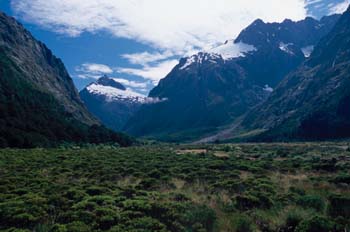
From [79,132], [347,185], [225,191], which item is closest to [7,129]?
[79,132]

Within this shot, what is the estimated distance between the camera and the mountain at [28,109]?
7206 cm

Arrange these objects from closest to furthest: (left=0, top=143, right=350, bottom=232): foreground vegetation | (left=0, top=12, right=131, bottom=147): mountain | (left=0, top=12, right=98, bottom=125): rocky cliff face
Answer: (left=0, top=143, right=350, bottom=232): foreground vegetation → (left=0, top=12, right=131, bottom=147): mountain → (left=0, top=12, right=98, bottom=125): rocky cliff face

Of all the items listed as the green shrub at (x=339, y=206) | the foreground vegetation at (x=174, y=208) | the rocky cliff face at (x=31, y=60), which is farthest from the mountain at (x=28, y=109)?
the green shrub at (x=339, y=206)

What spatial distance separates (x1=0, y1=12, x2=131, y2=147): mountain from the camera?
236 ft

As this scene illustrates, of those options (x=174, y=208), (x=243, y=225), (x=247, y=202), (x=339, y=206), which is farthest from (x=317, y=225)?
(x=174, y=208)

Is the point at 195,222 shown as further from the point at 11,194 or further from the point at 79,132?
the point at 79,132

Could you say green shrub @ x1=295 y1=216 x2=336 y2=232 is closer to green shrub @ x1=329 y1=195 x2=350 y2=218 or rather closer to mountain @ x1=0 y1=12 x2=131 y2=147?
green shrub @ x1=329 y1=195 x2=350 y2=218

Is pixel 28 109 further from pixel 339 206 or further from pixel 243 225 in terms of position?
pixel 339 206

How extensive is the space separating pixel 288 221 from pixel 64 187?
12982mm

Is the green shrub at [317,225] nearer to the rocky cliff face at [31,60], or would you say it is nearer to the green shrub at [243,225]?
the green shrub at [243,225]

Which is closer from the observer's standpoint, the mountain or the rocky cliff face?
the mountain

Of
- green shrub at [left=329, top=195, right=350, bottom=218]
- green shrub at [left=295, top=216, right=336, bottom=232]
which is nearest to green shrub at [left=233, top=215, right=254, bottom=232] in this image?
green shrub at [left=295, top=216, right=336, bottom=232]

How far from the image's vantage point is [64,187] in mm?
18172

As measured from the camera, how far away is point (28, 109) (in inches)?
3632
